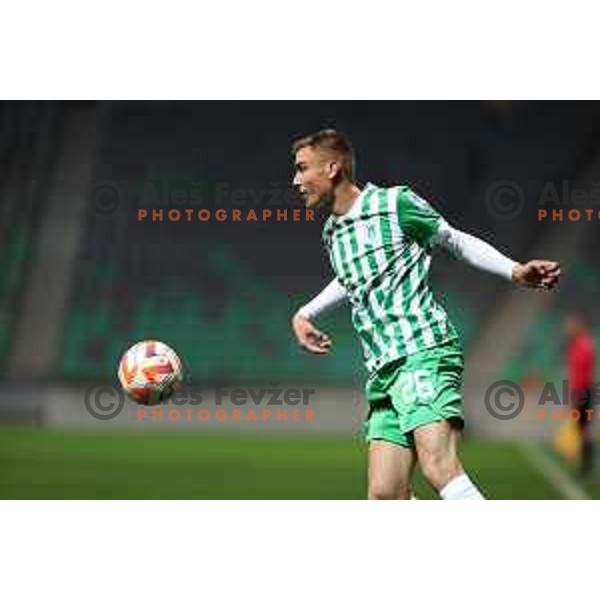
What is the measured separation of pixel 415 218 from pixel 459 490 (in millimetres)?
1156

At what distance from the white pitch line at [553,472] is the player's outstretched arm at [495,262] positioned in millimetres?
5598

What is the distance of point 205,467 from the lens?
556 inches

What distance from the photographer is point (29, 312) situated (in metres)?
21.5

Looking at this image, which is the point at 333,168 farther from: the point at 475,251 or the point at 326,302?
the point at 475,251

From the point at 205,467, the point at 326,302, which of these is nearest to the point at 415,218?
the point at 326,302

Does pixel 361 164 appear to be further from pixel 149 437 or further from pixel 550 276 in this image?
pixel 550 276

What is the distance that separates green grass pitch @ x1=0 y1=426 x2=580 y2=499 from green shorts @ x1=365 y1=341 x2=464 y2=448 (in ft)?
17.1

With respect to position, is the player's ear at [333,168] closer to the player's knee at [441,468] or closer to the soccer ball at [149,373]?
the player's knee at [441,468]

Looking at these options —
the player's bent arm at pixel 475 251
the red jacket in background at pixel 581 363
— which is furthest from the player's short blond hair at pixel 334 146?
the red jacket in background at pixel 581 363

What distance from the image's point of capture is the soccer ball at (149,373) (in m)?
7.44

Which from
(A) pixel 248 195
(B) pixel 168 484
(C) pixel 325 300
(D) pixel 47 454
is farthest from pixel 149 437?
(C) pixel 325 300

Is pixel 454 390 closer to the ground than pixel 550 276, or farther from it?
closer to the ground

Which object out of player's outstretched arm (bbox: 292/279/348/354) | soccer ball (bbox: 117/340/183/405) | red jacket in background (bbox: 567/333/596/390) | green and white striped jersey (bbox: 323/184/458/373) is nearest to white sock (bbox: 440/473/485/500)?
green and white striped jersey (bbox: 323/184/458/373)

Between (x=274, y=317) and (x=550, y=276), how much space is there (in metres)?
15.6
